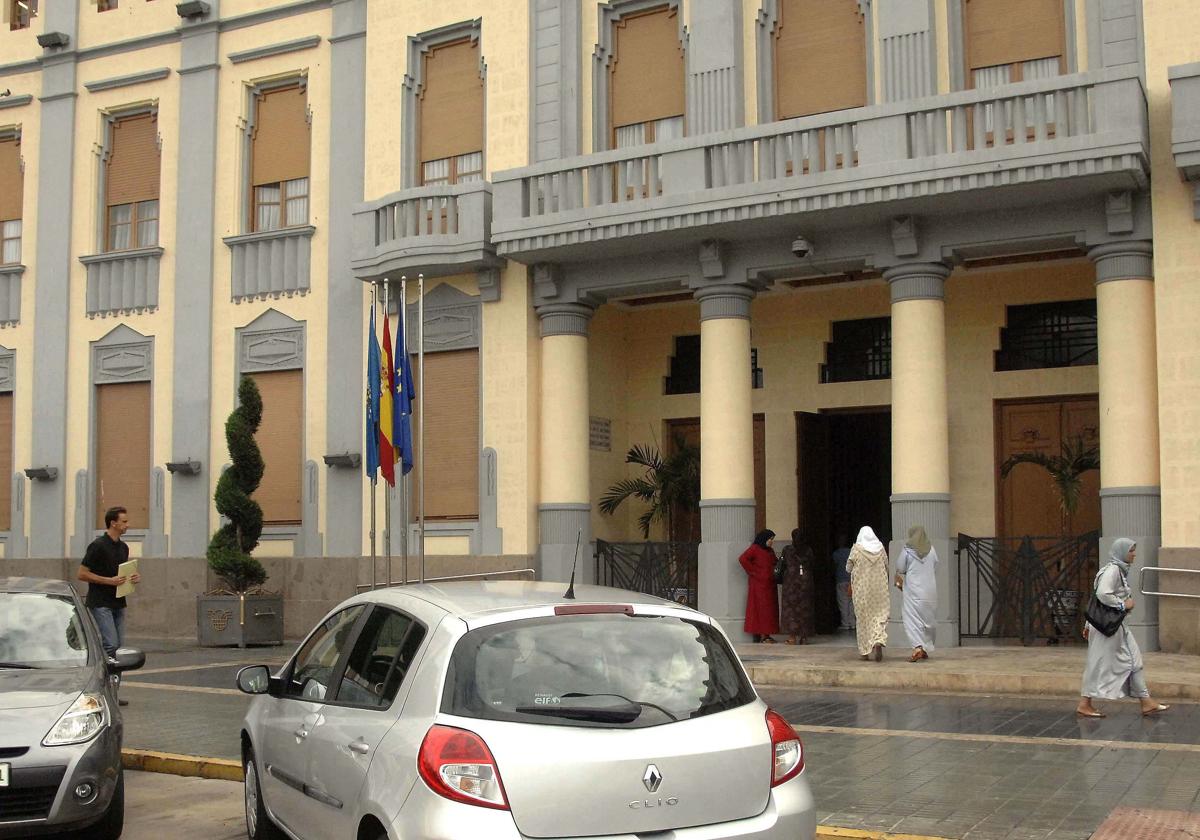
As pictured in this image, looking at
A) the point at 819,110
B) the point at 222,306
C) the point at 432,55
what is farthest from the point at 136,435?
the point at 819,110

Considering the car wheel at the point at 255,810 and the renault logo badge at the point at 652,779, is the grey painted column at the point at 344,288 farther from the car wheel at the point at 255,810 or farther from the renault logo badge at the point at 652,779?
the renault logo badge at the point at 652,779

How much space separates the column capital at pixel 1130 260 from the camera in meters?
15.6

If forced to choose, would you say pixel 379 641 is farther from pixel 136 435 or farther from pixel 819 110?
pixel 136 435

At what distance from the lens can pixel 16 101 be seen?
2447cm

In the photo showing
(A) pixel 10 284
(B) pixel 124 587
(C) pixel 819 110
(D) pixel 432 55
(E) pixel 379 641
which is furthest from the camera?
(A) pixel 10 284

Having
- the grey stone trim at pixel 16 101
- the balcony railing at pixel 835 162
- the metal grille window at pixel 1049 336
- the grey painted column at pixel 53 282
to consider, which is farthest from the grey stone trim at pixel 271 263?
the metal grille window at pixel 1049 336

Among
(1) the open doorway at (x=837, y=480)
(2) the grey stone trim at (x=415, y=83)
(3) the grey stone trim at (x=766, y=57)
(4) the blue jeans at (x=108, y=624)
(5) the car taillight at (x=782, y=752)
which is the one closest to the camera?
(5) the car taillight at (x=782, y=752)

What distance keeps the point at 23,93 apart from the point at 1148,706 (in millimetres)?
21504

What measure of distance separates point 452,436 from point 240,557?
11.9ft

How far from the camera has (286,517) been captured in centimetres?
2156

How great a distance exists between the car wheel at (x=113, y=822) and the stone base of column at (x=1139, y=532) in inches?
443

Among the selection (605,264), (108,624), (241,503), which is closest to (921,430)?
(605,264)

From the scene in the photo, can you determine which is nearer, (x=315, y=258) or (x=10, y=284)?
(x=315, y=258)

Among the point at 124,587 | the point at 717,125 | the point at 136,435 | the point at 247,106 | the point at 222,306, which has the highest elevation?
the point at 247,106
